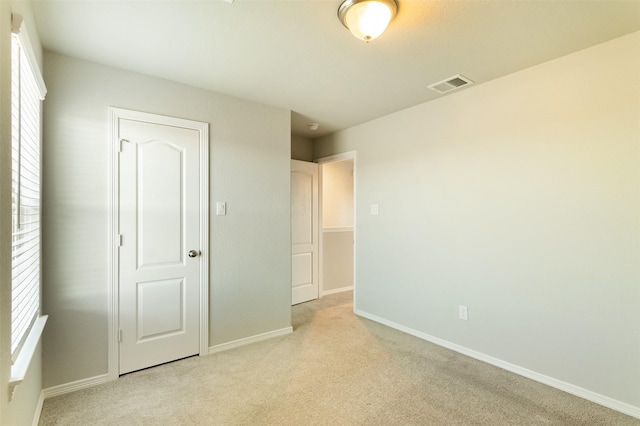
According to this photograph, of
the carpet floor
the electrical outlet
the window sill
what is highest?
the window sill

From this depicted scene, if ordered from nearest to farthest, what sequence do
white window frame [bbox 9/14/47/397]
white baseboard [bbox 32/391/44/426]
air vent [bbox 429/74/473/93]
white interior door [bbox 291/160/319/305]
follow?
white window frame [bbox 9/14/47/397] < white baseboard [bbox 32/391/44/426] < air vent [bbox 429/74/473/93] < white interior door [bbox 291/160/319/305]

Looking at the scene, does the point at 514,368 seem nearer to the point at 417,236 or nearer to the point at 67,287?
the point at 417,236

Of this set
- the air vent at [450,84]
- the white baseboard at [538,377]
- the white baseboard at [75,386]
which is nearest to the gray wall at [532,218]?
the white baseboard at [538,377]

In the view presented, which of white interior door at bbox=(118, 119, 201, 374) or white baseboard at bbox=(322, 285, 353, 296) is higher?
white interior door at bbox=(118, 119, 201, 374)

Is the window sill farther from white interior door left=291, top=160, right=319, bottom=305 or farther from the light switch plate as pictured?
white interior door left=291, top=160, right=319, bottom=305

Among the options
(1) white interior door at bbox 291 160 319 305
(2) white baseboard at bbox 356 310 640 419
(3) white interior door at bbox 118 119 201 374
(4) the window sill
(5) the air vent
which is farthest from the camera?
(1) white interior door at bbox 291 160 319 305

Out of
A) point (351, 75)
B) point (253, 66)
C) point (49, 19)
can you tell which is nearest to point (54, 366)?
point (49, 19)

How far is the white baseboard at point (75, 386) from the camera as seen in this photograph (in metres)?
2.15

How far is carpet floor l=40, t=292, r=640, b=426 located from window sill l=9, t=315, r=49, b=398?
623 millimetres

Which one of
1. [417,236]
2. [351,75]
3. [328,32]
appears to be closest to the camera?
[328,32]

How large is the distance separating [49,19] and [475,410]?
3.58 m

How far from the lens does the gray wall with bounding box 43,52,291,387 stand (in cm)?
218

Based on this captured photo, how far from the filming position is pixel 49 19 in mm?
1831

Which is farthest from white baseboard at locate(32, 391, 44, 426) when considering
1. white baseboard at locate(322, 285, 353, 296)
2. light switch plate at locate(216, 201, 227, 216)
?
white baseboard at locate(322, 285, 353, 296)
